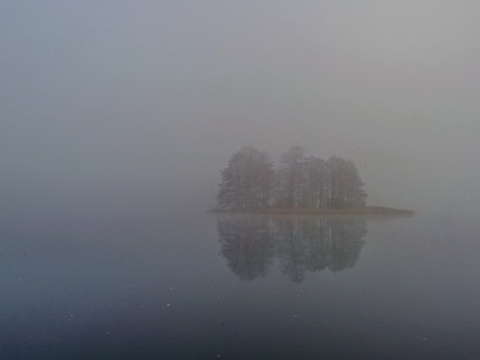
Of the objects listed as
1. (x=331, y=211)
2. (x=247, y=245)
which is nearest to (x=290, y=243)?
(x=247, y=245)

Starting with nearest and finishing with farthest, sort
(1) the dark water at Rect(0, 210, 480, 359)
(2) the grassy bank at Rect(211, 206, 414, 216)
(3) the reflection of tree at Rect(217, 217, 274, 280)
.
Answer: (1) the dark water at Rect(0, 210, 480, 359), (3) the reflection of tree at Rect(217, 217, 274, 280), (2) the grassy bank at Rect(211, 206, 414, 216)

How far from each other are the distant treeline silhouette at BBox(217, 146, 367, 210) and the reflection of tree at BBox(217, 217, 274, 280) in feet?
1.55

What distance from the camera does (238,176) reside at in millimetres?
10289

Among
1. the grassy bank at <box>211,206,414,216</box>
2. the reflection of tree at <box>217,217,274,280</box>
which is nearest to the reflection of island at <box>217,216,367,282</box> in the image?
the reflection of tree at <box>217,217,274,280</box>

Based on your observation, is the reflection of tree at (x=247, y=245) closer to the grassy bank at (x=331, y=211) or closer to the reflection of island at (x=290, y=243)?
the reflection of island at (x=290, y=243)

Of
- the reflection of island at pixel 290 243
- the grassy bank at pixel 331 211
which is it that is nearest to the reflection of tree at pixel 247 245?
the reflection of island at pixel 290 243

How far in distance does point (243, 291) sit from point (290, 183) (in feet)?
13.6

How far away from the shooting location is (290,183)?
10180 mm

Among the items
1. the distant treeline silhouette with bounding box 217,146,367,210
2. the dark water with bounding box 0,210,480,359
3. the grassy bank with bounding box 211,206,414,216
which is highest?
the distant treeline silhouette with bounding box 217,146,367,210

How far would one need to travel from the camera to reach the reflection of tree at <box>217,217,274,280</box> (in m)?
7.64

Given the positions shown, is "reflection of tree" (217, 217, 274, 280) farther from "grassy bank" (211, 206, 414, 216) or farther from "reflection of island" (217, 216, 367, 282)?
"grassy bank" (211, 206, 414, 216)

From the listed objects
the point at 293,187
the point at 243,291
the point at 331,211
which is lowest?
the point at 243,291

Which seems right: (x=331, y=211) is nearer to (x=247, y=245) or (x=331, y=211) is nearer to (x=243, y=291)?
(x=247, y=245)

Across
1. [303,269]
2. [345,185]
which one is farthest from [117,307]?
[345,185]
